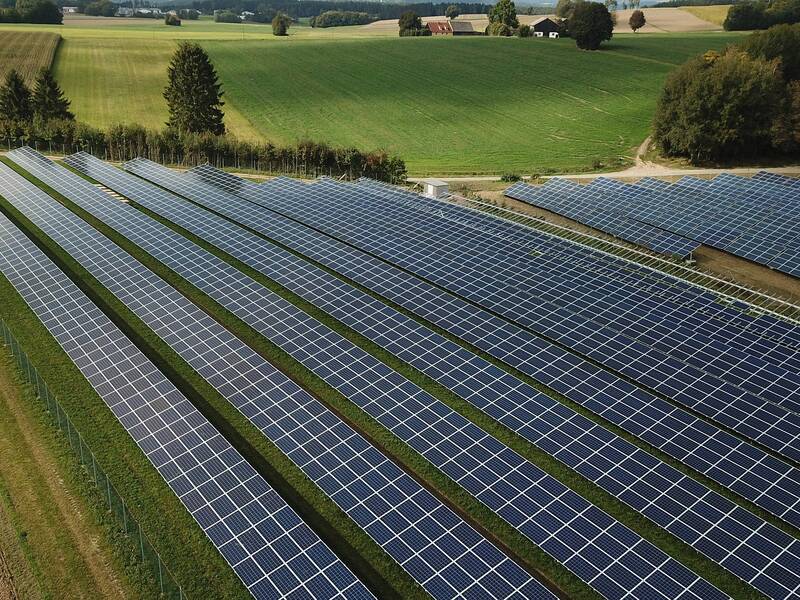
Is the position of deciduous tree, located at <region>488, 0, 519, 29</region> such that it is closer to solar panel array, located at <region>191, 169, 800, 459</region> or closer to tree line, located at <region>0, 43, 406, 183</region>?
tree line, located at <region>0, 43, 406, 183</region>

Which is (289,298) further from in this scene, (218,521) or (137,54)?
(137,54)

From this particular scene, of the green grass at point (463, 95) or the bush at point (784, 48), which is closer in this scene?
the green grass at point (463, 95)

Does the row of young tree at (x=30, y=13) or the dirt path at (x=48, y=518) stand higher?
the row of young tree at (x=30, y=13)

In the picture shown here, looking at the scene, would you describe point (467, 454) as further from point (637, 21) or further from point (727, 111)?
point (637, 21)

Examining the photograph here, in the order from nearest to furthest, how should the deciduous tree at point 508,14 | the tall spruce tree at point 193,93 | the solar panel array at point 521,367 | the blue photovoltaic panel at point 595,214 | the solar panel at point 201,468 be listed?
the solar panel at point 201,468 → the solar panel array at point 521,367 → the blue photovoltaic panel at point 595,214 → the tall spruce tree at point 193,93 → the deciduous tree at point 508,14

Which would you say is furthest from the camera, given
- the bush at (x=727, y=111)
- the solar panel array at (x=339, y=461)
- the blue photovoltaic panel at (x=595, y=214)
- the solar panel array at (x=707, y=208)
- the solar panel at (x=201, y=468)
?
the bush at (x=727, y=111)

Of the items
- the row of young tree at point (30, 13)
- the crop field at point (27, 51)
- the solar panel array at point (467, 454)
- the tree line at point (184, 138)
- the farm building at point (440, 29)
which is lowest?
the solar panel array at point (467, 454)

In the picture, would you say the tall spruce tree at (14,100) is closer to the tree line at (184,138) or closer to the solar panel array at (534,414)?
the tree line at (184,138)

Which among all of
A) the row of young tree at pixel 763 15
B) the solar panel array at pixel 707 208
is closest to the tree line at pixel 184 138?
the solar panel array at pixel 707 208
